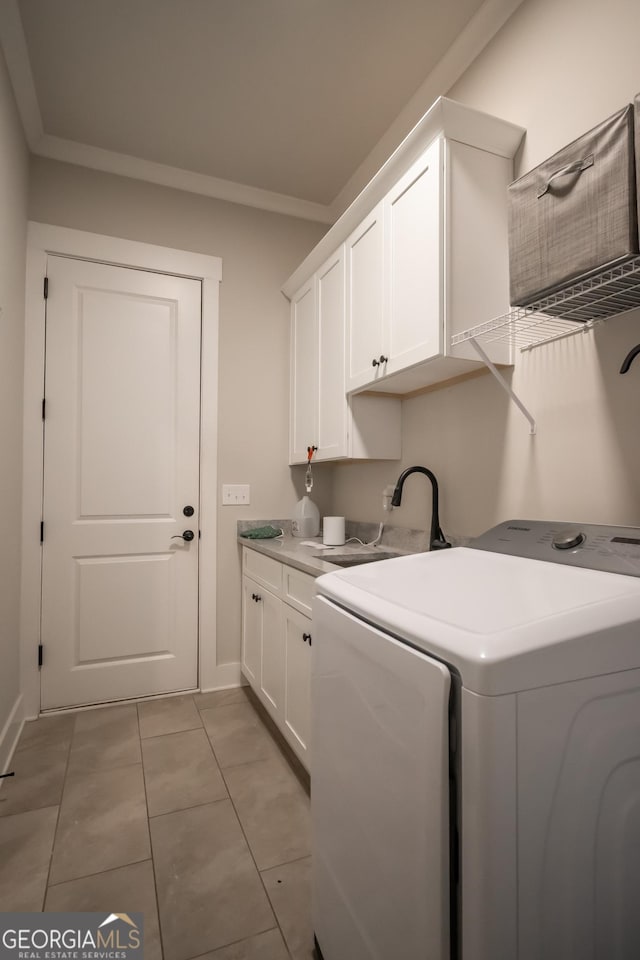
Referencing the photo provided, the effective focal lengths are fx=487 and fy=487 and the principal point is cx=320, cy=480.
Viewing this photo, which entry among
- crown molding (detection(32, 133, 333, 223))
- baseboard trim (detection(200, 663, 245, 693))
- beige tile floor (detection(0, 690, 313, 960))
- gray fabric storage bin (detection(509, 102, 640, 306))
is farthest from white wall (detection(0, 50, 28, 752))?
gray fabric storage bin (detection(509, 102, 640, 306))

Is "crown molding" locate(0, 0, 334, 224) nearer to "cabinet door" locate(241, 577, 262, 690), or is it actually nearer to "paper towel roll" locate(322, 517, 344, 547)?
"paper towel roll" locate(322, 517, 344, 547)

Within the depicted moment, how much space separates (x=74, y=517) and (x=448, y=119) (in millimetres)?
2350

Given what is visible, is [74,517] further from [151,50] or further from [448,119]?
[448,119]

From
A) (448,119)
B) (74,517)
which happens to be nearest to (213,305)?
(74,517)

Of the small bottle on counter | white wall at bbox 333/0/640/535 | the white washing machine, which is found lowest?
the white washing machine

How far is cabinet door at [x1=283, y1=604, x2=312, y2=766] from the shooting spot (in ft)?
5.71

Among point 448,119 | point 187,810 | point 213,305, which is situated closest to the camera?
point 448,119

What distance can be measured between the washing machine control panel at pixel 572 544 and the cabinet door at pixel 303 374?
1371mm

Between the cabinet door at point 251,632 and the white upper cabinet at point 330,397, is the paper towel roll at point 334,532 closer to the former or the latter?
the white upper cabinet at point 330,397

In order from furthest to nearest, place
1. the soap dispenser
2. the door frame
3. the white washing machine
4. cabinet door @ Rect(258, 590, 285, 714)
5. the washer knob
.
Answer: the soap dispenser, the door frame, cabinet door @ Rect(258, 590, 285, 714), the washer knob, the white washing machine

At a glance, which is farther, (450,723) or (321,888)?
(321,888)

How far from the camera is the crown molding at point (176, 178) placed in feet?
8.07

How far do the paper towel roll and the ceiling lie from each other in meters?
1.91

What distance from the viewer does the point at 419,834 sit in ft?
2.46
